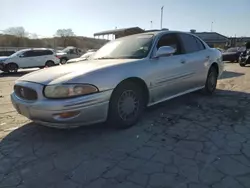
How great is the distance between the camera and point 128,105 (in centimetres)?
399

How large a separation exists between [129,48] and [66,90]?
1778 millimetres

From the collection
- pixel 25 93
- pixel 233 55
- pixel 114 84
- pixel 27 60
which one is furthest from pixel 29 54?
pixel 114 84

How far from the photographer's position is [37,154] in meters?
3.28

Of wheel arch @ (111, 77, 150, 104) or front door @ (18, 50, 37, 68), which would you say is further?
front door @ (18, 50, 37, 68)

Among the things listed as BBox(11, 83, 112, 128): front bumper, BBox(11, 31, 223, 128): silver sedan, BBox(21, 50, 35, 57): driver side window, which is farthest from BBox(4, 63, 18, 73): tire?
BBox(11, 83, 112, 128): front bumper

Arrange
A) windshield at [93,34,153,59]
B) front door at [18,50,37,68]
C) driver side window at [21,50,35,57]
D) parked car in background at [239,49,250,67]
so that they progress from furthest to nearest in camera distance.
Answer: driver side window at [21,50,35,57] < front door at [18,50,37,68] < parked car in background at [239,49,250,67] < windshield at [93,34,153,59]

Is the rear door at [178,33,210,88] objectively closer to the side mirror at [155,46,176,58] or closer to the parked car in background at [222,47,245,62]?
the side mirror at [155,46,176,58]

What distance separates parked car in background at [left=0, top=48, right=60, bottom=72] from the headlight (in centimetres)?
1553

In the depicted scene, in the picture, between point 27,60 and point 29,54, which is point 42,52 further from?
point 27,60

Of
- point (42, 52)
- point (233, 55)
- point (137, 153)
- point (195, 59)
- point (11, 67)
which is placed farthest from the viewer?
point (233, 55)

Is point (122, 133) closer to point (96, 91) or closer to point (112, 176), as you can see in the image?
point (96, 91)

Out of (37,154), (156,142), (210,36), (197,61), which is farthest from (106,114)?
(210,36)

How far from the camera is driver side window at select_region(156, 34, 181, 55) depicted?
475 cm

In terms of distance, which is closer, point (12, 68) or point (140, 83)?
point (140, 83)
